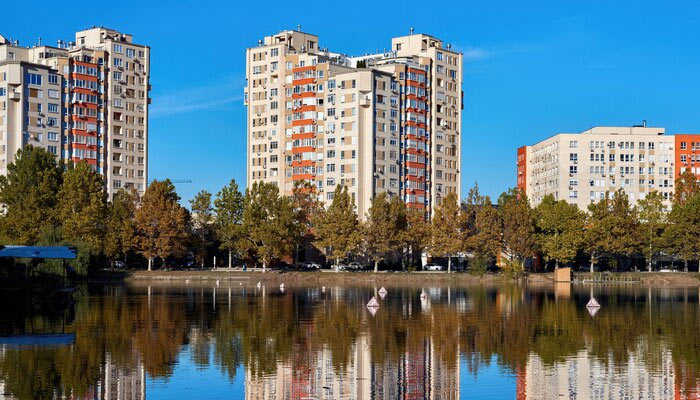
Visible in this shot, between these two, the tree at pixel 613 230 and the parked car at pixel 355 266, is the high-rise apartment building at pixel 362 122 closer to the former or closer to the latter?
the parked car at pixel 355 266

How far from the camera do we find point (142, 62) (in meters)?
197

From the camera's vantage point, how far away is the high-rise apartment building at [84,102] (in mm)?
178625

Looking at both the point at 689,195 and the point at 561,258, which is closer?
the point at 561,258

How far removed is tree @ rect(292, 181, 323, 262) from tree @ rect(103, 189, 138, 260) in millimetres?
25753

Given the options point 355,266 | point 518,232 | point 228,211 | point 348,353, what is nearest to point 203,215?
point 228,211

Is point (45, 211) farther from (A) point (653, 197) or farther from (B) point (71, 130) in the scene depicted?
(A) point (653, 197)

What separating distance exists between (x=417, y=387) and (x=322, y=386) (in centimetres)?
361

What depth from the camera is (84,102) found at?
611 feet

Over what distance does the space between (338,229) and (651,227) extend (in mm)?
55600

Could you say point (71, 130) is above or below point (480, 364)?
above

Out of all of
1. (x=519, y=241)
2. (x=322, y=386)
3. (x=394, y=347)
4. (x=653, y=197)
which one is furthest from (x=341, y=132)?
(x=322, y=386)

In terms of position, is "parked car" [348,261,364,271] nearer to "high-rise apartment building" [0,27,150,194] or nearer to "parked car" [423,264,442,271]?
"parked car" [423,264,442,271]

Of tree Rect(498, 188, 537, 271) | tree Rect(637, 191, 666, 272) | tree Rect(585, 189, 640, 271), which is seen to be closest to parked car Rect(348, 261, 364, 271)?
tree Rect(498, 188, 537, 271)

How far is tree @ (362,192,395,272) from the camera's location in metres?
158
